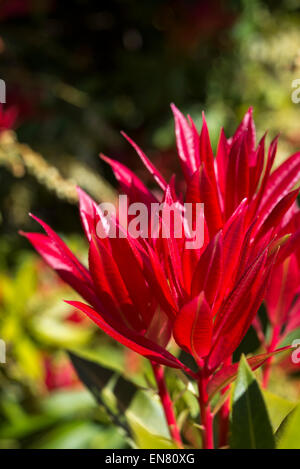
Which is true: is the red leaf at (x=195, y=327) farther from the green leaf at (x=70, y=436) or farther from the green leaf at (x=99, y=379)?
the green leaf at (x=70, y=436)

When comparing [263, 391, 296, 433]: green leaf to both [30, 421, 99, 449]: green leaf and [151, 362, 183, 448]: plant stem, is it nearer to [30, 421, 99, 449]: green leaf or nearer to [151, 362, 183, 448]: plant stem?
[151, 362, 183, 448]: plant stem

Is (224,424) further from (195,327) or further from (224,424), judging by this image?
(195,327)

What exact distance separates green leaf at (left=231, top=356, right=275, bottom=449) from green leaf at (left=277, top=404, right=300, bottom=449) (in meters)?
0.01

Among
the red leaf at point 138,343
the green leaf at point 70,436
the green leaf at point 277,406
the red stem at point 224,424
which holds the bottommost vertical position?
the green leaf at point 70,436

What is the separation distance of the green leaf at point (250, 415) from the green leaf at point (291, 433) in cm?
1

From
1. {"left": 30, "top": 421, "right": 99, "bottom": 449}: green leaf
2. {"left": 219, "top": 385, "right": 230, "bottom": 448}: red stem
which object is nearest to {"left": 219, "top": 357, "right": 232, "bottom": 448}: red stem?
{"left": 219, "top": 385, "right": 230, "bottom": 448}: red stem

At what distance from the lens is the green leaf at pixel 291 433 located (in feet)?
1.16

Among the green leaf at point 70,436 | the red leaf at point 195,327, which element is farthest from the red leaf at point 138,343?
the green leaf at point 70,436

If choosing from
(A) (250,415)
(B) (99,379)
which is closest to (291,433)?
(A) (250,415)

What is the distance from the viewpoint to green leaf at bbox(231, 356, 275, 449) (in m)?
0.37

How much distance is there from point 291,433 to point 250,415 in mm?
30

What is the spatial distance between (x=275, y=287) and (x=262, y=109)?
40.1 inches
